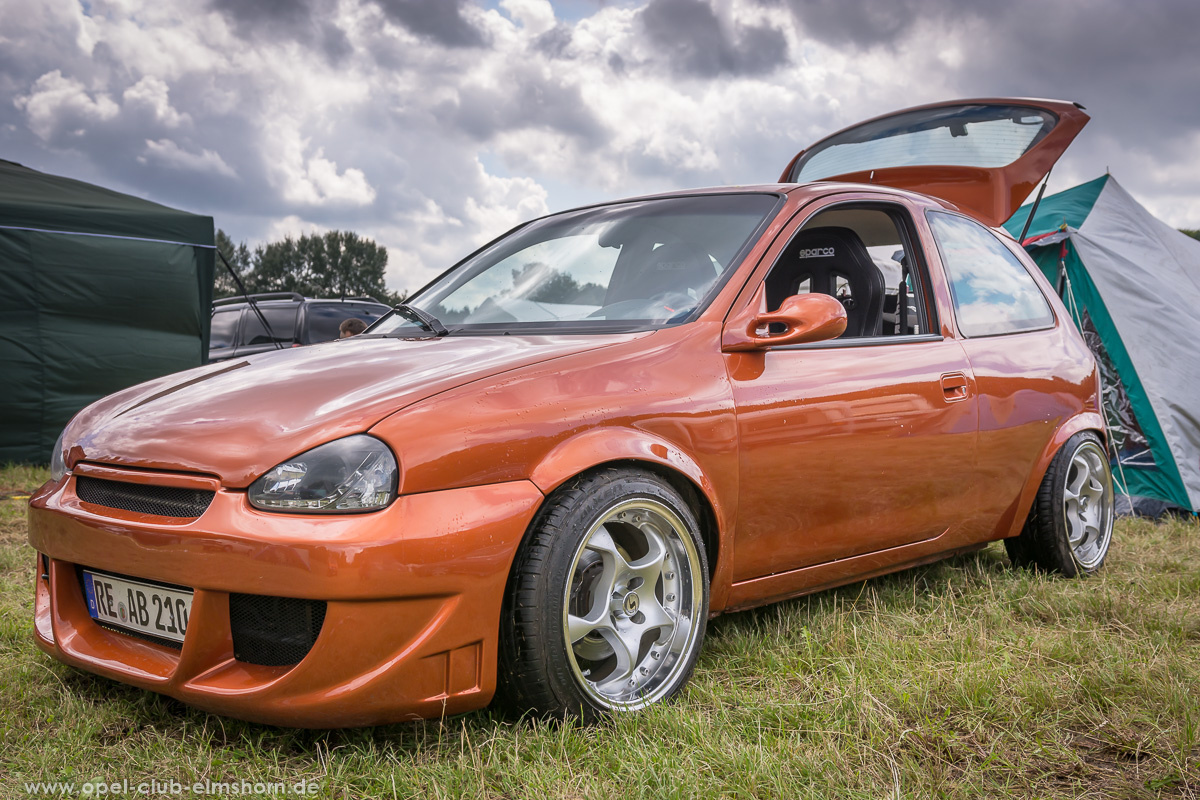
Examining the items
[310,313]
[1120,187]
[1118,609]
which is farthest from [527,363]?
[310,313]

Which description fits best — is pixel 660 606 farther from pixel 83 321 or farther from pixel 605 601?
pixel 83 321

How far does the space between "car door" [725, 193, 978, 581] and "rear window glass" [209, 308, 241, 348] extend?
8.87m

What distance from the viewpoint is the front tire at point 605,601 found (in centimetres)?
218

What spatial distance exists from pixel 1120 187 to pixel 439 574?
6837 millimetres

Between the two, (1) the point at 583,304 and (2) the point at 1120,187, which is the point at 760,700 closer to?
(1) the point at 583,304

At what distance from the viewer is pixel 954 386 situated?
11.1 ft

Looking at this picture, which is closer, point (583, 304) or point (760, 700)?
point (760, 700)

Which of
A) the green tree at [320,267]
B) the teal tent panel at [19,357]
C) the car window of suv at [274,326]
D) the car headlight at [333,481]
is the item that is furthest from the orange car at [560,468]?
the green tree at [320,267]

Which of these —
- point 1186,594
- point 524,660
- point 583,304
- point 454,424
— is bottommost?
point 1186,594

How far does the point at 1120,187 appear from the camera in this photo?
23.0ft

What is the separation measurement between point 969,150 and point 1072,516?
180 cm

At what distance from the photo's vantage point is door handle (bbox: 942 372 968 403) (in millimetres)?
3352

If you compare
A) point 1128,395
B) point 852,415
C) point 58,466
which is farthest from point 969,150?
point 58,466

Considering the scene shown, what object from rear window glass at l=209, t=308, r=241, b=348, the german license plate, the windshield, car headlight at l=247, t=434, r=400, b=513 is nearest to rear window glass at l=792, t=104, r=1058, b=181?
the windshield
